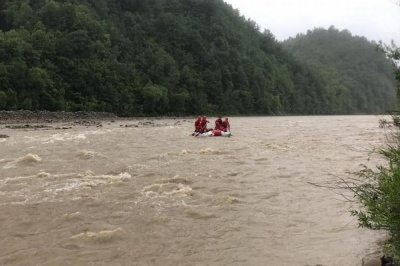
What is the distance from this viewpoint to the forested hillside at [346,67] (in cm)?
12094

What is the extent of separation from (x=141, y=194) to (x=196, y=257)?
3979mm

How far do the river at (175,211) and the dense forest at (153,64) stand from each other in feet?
19.9

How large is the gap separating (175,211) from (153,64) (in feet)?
200

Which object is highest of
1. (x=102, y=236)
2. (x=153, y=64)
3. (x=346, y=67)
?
(x=346, y=67)

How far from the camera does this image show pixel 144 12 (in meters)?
83.1

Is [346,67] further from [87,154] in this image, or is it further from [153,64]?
[87,154]

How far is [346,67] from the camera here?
153 m

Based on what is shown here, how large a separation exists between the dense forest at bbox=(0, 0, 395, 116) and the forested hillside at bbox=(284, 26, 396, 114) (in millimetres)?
823

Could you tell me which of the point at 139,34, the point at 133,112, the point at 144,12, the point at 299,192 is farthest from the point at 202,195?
the point at 144,12

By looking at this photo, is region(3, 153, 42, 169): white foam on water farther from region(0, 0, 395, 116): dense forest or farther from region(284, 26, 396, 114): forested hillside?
region(284, 26, 396, 114): forested hillside

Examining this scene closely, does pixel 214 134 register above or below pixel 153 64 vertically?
below

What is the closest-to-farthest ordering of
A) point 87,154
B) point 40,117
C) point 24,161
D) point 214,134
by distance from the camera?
Answer: 1. point 24,161
2. point 87,154
3. point 214,134
4. point 40,117

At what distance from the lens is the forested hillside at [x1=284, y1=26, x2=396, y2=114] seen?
120938 millimetres

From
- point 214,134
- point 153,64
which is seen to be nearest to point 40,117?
point 214,134
